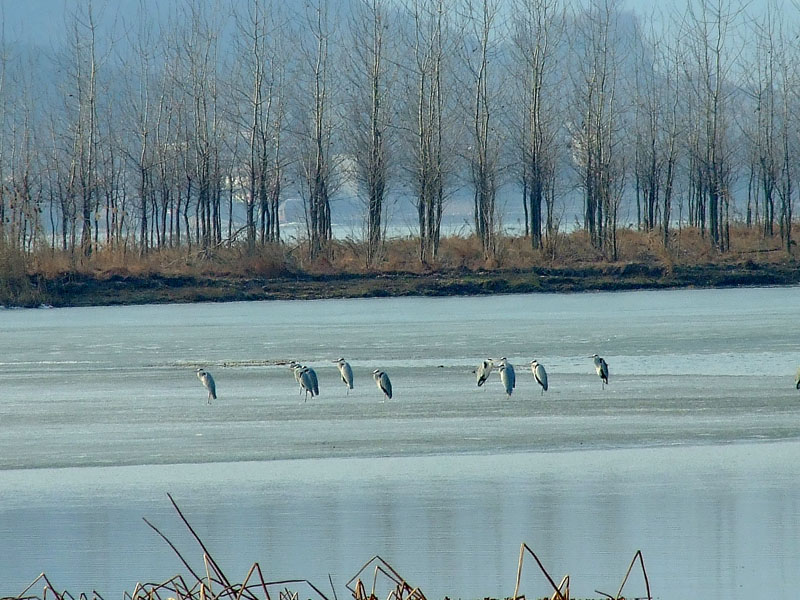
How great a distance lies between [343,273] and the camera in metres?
28.5

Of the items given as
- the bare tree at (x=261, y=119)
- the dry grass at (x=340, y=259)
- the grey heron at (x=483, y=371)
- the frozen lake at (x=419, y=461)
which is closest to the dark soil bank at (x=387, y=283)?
the dry grass at (x=340, y=259)

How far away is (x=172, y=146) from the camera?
4184cm

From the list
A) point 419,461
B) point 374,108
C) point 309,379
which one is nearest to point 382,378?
point 309,379

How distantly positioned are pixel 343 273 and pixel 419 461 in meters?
19.8

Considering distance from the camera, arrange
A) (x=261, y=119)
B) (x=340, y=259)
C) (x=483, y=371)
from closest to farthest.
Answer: (x=483, y=371) → (x=340, y=259) → (x=261, y=119)

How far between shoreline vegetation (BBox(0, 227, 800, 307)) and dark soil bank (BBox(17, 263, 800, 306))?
0.02 metres

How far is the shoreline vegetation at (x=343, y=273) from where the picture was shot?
25531 mm

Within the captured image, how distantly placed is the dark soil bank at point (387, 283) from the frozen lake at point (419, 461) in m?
8.15

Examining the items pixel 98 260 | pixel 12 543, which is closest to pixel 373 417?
pixel 12 543

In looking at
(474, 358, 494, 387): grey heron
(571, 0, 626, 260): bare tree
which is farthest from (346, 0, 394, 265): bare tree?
(474, 358, 494, 387): grey heron

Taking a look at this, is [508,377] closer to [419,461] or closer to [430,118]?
[419,461]

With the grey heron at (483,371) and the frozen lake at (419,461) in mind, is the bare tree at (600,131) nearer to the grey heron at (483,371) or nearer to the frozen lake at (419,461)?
the frozen lake at (419,461)

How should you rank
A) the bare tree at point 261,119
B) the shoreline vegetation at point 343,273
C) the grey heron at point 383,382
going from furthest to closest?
1. the bare tree at point 261,119
2. the shoreline vegetation at point 343,273
3. the grey heron at point 383,382

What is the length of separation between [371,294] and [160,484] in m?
18.4
